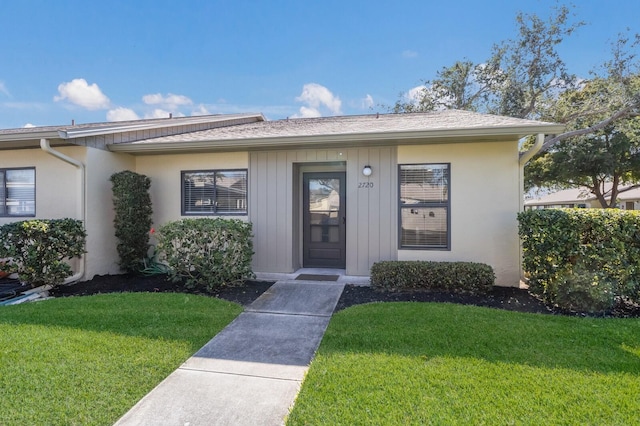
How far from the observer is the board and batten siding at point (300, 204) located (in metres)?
6.39

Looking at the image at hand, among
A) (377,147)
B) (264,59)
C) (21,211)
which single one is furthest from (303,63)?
(21,211)

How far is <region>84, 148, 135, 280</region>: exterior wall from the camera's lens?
6.39 meters

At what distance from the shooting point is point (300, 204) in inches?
282

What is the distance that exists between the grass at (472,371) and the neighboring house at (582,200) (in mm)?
21241

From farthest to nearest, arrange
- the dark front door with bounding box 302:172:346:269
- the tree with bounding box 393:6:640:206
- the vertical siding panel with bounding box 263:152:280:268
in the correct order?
the tree with bounding box 393:6:640:206, the dark front door with bounding box 302:172:346:269, the vertical siding panel with bounding box 263:152:280:268

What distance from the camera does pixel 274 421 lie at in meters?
2.38

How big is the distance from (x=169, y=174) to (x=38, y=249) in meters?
2.59

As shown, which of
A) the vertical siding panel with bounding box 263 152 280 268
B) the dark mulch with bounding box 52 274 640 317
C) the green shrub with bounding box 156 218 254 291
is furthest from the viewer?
the vertical siding panel with bounding box 263 152 280 268

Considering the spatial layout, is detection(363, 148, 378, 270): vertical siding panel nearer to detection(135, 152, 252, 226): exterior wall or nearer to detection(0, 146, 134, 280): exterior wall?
detection(135, 152, 252, 226): exterior wall

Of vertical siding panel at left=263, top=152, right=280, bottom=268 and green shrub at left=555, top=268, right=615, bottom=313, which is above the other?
vertical siding panel at left=263, top=152, right=280, bottom=268

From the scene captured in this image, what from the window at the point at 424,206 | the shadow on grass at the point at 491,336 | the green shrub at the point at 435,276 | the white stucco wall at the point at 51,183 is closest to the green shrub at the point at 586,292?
the shadow on grass at the point at 491,336

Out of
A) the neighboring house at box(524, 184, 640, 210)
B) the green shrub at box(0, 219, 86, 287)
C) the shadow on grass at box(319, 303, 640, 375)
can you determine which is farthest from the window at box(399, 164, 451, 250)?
the neighboring house at box(524, 184, 640, 210)

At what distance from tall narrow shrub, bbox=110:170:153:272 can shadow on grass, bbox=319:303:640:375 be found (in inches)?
184

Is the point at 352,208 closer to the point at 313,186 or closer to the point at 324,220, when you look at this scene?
the point at 324,220
